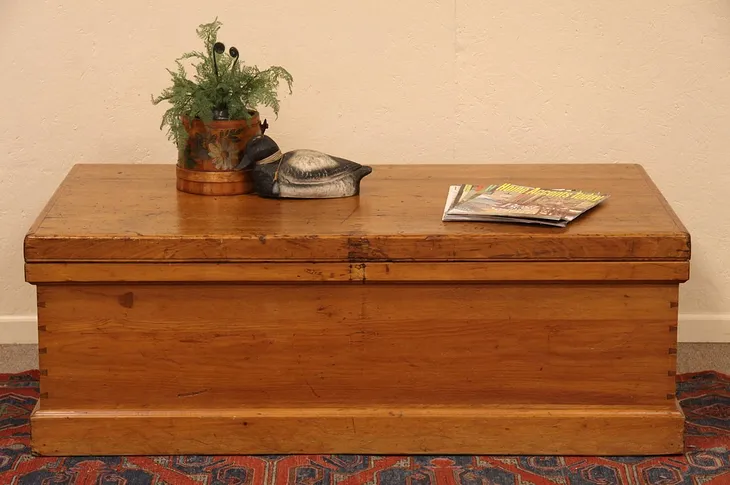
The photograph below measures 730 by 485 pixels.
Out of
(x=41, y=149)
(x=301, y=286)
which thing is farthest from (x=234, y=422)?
(x=41, y=149)

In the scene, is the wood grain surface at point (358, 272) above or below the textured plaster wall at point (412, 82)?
below

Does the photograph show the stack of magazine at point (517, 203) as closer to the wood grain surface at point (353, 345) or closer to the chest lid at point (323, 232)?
the chest lid at point (323, 232)

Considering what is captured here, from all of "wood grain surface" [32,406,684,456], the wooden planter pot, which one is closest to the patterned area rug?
"wood grain surface" [32,406,684,456]

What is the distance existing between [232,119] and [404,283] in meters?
0.54

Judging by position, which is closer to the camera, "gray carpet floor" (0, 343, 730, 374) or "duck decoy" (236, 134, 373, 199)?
"duck decoy" (236, 134, 373, 199)

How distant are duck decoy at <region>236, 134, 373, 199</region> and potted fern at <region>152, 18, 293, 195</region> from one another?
1.3 inches

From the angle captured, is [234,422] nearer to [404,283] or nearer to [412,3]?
[404,283]

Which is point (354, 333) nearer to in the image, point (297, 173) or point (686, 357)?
point (297, 173)

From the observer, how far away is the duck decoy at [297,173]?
2.41 meters

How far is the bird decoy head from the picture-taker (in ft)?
7.97

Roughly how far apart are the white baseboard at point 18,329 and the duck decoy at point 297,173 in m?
0.83

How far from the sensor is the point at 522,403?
2264 mm

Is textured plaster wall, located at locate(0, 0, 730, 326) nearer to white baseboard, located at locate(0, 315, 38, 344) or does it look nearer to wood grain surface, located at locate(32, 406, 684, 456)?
white baseboard, located at locate(0, 315, 38, 344)

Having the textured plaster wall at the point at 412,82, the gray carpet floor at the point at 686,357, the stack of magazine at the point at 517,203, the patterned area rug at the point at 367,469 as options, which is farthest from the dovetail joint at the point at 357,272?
the gray carpet floor at the point at 686,357
